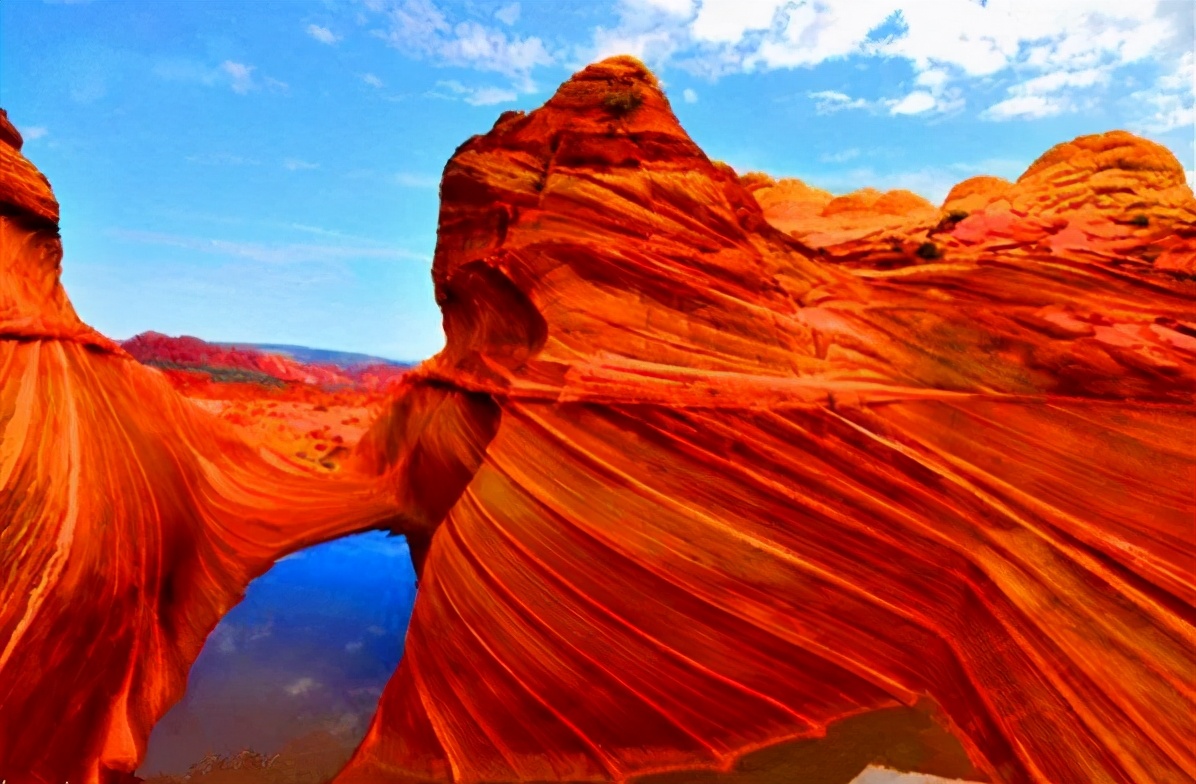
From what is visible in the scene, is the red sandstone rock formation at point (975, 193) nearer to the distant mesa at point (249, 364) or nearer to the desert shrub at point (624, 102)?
the desert shrub at point (624, 102)

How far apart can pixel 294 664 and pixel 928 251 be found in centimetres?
740

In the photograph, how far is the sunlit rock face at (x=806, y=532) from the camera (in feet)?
11.8

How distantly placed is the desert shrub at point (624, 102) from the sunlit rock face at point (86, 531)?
522cm

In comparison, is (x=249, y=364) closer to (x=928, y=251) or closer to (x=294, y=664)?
(x=294, y=664)

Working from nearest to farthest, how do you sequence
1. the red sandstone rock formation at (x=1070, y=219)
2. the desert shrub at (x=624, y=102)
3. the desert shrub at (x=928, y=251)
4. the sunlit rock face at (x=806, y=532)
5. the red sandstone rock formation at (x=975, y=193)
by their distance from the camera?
the sunlit rock face at (x=806, y=532) < the red sandstone rock formation at (x=1070, y=219) < the desert shrub at (x=928, y=251) < the desert shrub at (x=624, y=102) < the red sandstone rock formation at (x=975, y=193)

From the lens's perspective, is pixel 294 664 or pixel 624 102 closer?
pixel 294 664

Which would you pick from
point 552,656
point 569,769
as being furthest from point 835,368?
point 569,769

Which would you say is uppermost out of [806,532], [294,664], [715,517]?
[715,517]

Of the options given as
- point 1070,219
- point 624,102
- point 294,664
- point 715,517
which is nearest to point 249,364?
point 294,664

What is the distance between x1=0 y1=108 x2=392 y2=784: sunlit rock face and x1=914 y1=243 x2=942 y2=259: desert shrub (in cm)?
753

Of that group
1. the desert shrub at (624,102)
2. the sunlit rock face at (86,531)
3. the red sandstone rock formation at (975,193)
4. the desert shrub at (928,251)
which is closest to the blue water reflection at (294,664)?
the sunlit rock face at (86,531)

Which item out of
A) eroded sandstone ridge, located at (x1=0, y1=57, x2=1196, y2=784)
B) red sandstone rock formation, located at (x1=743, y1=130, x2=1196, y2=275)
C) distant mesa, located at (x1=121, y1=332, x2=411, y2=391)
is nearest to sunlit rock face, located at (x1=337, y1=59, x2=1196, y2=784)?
eroded sandstone ridge, located at (x1=0, y1=57, x2=1196, y2=784)

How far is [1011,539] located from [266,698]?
237 inches

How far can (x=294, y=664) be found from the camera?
17.8 feet
